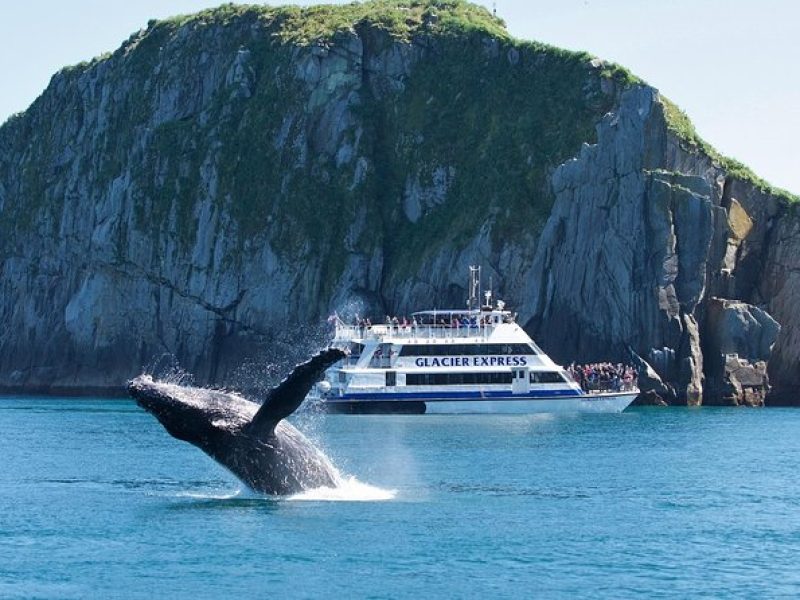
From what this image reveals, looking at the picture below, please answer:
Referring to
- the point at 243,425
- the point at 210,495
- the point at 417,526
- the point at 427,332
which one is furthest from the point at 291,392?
the point at 427,332

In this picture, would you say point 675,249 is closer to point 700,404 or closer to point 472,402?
point 700,404

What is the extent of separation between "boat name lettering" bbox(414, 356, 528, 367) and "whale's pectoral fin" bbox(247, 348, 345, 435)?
72508 mm

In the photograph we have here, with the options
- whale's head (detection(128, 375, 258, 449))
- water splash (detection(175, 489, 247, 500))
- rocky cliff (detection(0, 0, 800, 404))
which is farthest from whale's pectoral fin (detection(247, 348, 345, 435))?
rocky cliff (detection(0, 0, 800, 404))

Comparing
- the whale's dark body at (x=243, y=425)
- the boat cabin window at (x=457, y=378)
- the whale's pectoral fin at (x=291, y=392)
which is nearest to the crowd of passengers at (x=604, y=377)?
the boat cabin window at (x=457, y=378)

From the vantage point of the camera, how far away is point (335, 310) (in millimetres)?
150500

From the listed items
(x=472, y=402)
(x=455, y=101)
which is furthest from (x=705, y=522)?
(x=455, y=101)

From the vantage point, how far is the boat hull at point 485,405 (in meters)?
114

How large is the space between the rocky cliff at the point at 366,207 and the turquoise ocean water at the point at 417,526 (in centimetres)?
5451

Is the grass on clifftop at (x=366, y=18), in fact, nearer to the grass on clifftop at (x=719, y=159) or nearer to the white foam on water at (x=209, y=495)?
the grass on clifftop at (x=719, y=159)

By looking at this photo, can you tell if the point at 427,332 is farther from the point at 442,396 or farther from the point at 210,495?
the point at 210,495

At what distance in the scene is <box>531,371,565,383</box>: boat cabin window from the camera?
11488 cm

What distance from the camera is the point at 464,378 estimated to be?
115 meters

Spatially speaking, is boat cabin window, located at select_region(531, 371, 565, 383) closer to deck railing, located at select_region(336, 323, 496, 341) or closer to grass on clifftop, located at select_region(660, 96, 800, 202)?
deck railing, located at select_region(336, 323, 496, 341)

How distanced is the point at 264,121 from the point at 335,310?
84.0 feet
